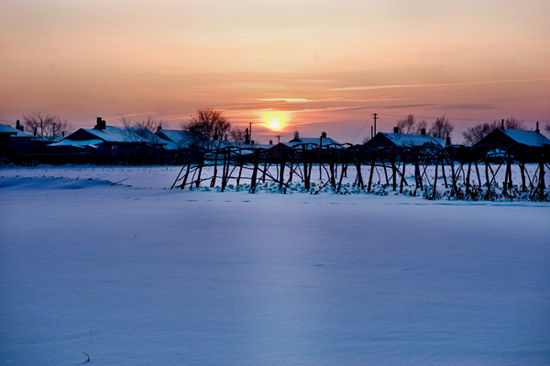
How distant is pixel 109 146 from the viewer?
61875mm

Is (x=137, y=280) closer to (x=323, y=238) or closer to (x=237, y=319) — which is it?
(x=237, y=319)

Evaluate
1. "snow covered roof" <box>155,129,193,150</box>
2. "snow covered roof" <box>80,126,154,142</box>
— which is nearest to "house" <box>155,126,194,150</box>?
"snow covered roof" <box>155,129,193,150</box>

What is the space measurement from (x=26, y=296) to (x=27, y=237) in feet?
11.0

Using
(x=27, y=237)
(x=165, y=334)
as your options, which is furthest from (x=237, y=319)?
(x=27, y=237)

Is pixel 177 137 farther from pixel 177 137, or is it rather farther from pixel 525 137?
pixel 525 137

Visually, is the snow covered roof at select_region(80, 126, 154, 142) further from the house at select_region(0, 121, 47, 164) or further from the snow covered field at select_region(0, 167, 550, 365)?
the snow covered field at select_region(0, 167, 550, 365)

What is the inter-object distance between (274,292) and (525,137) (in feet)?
251

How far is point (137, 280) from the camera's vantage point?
185 inches

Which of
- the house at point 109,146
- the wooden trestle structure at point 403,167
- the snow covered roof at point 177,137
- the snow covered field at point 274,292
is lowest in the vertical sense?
the snow covered field at point 274,292

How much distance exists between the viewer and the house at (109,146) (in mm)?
45469

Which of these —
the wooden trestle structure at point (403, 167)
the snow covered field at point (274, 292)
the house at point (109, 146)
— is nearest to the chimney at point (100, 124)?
the house at point (109, 146)

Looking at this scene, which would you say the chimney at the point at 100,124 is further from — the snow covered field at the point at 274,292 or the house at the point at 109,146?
the snow covered field at the point at 274,292

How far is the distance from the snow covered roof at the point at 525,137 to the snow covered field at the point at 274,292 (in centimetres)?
6641

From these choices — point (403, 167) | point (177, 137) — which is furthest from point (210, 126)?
point (403, 167)
